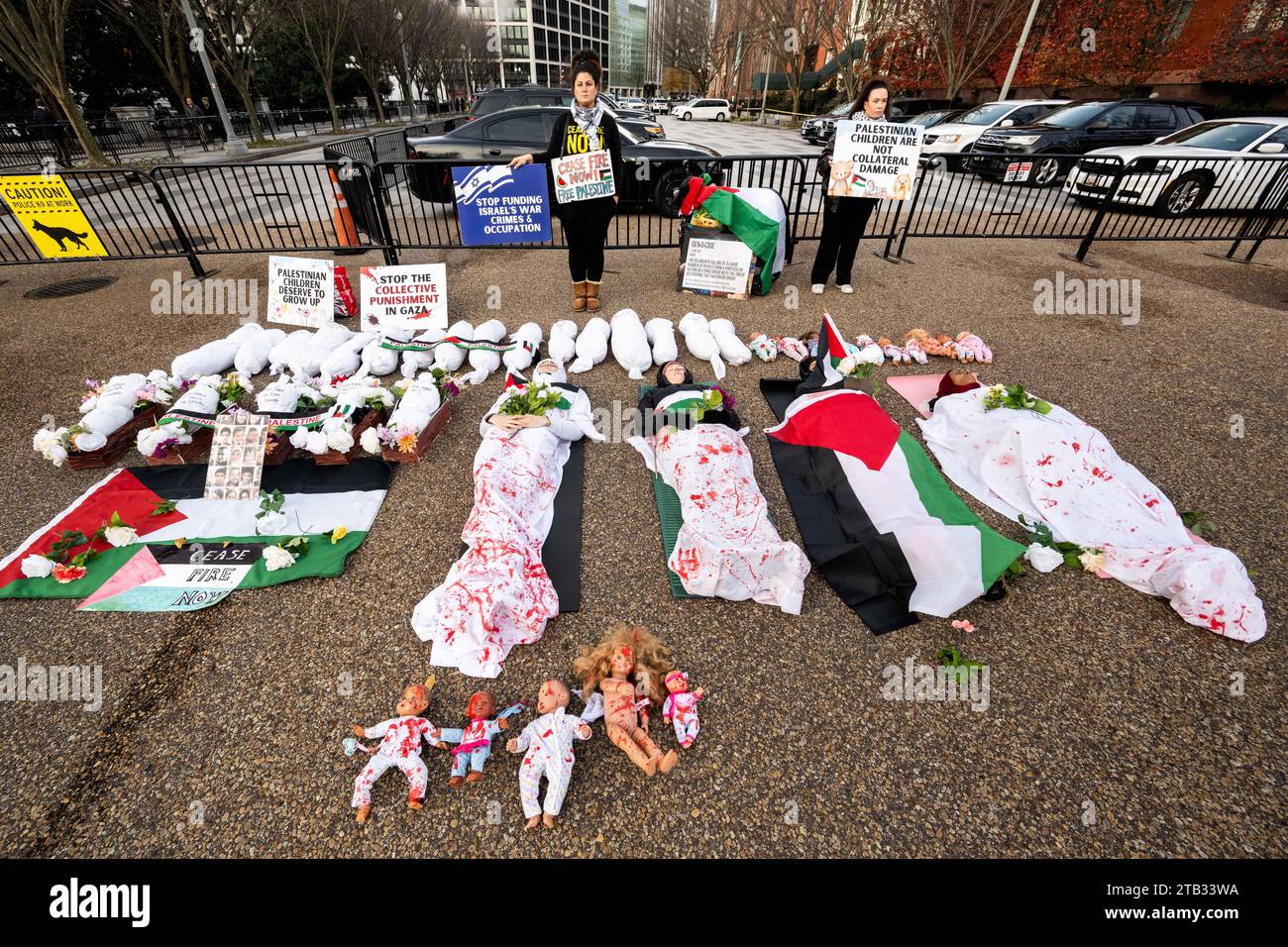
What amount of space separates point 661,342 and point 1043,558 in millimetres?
3649

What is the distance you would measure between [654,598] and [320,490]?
2632 millimetres

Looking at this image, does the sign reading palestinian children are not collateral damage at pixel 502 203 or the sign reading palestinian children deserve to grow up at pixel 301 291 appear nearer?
the sign reading palestinian children deserve to grow up at pixel 301 291

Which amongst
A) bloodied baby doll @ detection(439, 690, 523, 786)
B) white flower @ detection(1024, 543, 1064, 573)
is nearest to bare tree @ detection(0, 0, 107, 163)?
bloodied baby doll @ detection(439, 690, 523, 786)

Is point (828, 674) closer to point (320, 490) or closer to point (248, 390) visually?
point (320, 490)

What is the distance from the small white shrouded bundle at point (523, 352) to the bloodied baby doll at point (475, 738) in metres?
3.31

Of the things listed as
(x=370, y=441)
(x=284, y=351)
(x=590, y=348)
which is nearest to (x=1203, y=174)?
(x=590, y=348)

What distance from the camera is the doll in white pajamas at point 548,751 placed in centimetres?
213

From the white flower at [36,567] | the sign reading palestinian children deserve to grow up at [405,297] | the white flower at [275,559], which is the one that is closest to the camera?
the white flower at [36,567]

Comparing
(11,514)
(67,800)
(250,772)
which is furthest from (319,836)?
(11,514)

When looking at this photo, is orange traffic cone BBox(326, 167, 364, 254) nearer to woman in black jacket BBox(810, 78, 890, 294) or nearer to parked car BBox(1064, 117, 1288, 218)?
woman in black jacket BBox(810, 78, 890, 294)

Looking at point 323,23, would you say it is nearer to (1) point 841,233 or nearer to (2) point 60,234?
(2) point 60,234

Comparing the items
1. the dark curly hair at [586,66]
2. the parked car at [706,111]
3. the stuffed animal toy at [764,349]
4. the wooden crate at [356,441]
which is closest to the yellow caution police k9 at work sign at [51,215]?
the wooden crate at [356,441]

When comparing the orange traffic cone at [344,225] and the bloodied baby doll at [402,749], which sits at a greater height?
the orange traffic cone at [344,225]

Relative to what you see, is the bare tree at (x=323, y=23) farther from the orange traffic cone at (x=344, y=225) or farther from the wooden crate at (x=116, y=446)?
the wooden crate at (x=116, y=446)
